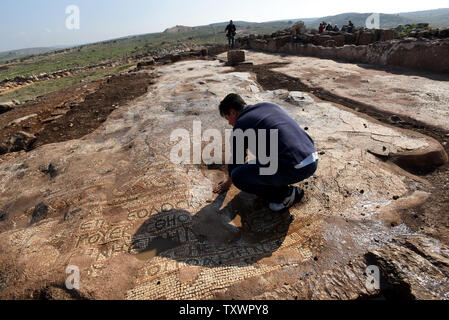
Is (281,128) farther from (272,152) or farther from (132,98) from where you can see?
(132,98)

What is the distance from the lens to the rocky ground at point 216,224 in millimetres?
1565

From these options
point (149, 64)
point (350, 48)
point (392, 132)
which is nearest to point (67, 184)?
point (392, 132)

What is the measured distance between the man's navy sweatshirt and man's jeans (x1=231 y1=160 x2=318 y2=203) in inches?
3.8

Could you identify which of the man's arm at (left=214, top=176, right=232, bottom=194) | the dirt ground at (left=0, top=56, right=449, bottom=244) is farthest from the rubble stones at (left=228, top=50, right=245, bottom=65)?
the man's arm at (left=214, top=176, right=232, bottom=194)

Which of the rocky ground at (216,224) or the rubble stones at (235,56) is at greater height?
the rubble stones at (235,56)

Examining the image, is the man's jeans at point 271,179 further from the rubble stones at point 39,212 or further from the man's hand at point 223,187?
the rubble stones at point 39,212

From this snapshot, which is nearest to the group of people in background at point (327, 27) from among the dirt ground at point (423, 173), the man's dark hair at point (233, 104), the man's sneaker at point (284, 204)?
the dirt ground at point (423, 173)

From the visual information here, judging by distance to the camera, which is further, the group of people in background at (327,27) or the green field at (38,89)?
the group of people in background at (327,27)

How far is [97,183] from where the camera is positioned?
2.70 m

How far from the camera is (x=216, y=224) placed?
7.01 feet

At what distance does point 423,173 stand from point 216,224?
88.4 inches

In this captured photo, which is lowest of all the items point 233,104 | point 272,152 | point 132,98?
point 272,152

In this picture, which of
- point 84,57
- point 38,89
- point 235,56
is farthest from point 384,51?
point 84,57
